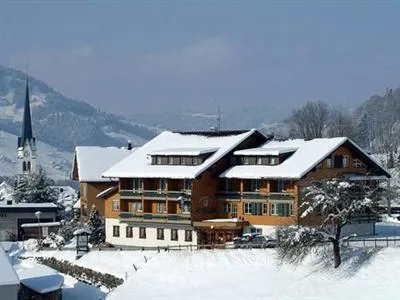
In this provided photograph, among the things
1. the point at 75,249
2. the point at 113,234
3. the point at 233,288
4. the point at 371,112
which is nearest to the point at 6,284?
the point at 233,288

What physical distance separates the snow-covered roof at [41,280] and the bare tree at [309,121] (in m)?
57.5

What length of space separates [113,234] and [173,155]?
8718 mm

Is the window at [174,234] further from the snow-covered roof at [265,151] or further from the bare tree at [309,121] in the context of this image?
the bare tree at [309,121]

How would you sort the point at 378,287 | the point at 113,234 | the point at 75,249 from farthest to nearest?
the point at 113,234
the point at 75,249
the point at 378,287

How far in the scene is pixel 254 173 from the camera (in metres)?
56.1

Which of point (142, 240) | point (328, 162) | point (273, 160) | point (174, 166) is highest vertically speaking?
point (273, 160)

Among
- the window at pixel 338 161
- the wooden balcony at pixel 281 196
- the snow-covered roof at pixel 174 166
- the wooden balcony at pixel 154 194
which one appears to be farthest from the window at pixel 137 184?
the window at pixel 338 161

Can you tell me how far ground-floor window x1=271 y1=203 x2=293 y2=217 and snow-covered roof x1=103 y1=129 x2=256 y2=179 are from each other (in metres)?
5.64

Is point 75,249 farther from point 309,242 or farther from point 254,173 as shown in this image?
point 309,242

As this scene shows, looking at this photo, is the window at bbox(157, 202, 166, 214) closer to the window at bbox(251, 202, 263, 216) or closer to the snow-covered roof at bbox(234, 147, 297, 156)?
the snow-covered roof at bbox(234, 147, 297, 156)

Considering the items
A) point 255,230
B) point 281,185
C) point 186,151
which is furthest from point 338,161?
point 186,151

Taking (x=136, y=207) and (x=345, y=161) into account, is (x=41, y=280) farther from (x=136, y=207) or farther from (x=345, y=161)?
(x=345, y=161)

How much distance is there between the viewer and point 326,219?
46.6 m

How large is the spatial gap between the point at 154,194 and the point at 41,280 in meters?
13.9
